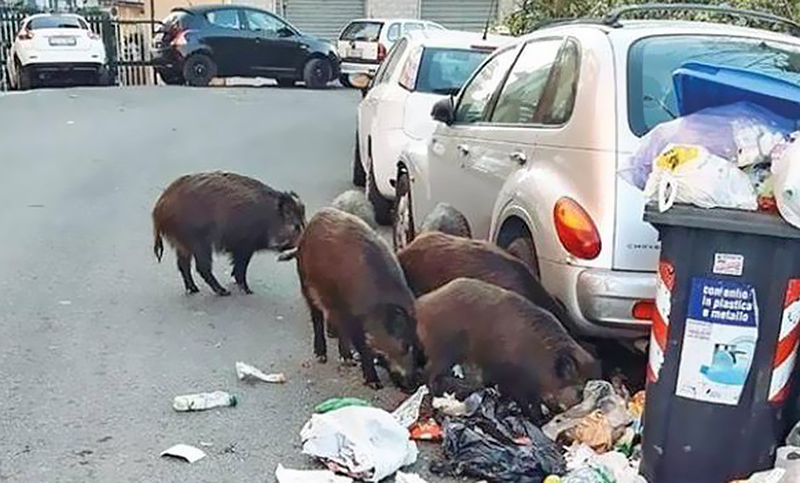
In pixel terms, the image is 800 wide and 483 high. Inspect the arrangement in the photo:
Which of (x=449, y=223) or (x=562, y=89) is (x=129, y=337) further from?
(x=562, y=89)

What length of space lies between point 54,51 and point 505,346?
65.5 ft

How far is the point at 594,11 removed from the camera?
33.2ft

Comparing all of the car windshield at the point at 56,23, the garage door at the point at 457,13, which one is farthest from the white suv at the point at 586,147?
the garage door at the point at 457,13

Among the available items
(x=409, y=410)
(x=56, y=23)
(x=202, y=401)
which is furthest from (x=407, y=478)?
(x=56, y=23)

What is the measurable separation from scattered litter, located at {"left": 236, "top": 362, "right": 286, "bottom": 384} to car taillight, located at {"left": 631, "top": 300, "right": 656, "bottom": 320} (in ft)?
6.14

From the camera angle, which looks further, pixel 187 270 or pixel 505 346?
pixel 187 270

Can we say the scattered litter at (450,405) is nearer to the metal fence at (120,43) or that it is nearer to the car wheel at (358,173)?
the car wheel at (358,173)

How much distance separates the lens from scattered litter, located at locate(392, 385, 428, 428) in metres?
4.68

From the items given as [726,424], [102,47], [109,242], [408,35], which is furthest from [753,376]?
[102,47]

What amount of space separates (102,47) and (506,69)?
1946 cm

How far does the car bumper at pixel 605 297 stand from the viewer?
452 cm

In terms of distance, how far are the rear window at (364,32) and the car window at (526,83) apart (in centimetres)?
1663

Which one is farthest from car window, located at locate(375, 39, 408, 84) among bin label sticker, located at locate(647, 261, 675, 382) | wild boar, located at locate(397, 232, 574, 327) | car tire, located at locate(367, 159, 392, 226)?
bin label sticker, located at locate(647, 261, 675, 382)

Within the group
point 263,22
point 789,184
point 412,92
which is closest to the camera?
point 789,184
